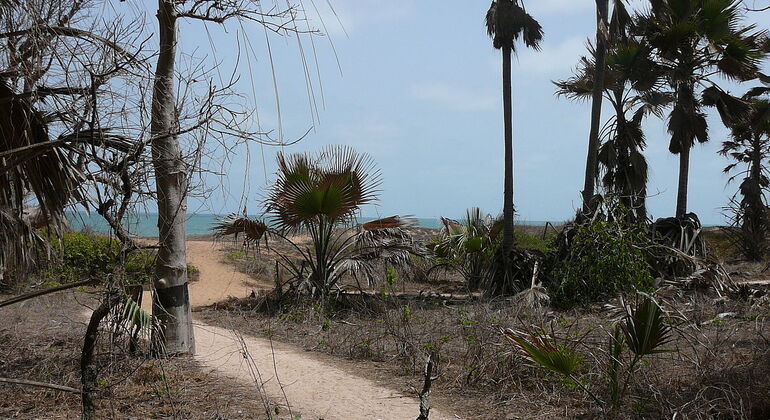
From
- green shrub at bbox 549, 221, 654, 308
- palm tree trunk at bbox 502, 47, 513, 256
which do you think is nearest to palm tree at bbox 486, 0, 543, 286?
palm tree trunk at bbox 502, 47, 513, 256

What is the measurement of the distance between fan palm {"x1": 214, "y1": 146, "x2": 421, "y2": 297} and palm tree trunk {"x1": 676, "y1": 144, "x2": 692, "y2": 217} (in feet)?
30.4

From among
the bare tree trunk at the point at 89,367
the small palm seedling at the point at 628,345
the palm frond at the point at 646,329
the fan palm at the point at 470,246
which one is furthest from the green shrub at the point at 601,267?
the bare tree trunk at the point at 89,367

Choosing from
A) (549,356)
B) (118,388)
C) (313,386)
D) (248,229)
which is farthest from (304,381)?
(248,229)

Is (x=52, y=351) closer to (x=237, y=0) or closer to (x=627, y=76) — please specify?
(x=237, y=0)

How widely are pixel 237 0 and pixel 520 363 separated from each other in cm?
437

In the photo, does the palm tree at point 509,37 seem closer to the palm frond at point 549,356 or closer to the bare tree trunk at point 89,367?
the palm frond at point 549,356

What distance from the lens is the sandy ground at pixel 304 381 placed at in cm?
592

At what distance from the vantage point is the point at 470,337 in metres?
7.28

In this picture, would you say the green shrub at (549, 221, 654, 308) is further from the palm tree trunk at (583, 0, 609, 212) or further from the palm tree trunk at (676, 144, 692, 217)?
the palm tree trunk at (676, 144, 692, 217)

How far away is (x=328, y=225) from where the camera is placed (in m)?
12.5

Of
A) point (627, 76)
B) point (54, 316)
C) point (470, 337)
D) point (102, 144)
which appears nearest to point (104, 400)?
point (102, 144)

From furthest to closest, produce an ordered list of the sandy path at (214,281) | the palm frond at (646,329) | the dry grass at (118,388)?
the sandy path at (214,281) < the dry grass at (118,388) < the palm frond at (646,329)

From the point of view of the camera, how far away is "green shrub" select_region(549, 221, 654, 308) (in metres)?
12.2

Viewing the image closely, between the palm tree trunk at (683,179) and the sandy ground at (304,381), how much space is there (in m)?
13.2
